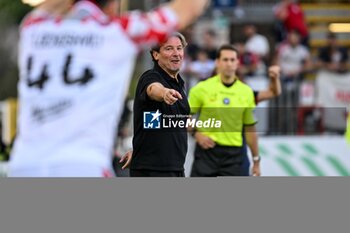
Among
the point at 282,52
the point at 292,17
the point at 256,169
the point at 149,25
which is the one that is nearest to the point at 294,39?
the point at 282,52

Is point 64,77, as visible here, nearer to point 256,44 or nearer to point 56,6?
point 56,6

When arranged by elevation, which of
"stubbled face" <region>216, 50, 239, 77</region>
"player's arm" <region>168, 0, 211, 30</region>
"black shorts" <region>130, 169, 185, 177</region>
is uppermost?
"player's arm" <region>168, 0, 211, 30</region>

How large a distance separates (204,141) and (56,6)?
2194 mm

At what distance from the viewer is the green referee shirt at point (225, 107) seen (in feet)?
26.4

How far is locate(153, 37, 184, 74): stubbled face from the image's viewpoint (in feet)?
22.4

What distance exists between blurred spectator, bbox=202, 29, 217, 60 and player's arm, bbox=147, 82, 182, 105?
3.47 meters

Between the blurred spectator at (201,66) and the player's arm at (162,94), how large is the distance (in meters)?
2.67

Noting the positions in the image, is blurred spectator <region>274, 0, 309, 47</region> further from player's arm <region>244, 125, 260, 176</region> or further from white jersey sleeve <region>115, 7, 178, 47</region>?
white jersey sleeve <region>115, 7, 178, 47</region>

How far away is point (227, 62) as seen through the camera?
27.0 feet

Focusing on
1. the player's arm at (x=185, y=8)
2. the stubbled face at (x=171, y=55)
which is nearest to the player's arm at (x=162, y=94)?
the stubbled face at (x=171, y=55)

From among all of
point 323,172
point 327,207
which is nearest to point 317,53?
point 323,172

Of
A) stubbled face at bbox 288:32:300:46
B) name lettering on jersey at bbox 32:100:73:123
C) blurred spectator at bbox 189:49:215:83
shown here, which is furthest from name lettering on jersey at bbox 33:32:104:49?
stubbled face at bbox 288:32:300:46

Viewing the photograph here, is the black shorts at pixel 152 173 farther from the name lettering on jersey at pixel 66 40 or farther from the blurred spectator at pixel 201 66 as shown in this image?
the blurred spectator at pixel 201 66

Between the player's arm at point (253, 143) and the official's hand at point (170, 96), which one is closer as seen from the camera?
the official's hand at point (170, 96)
